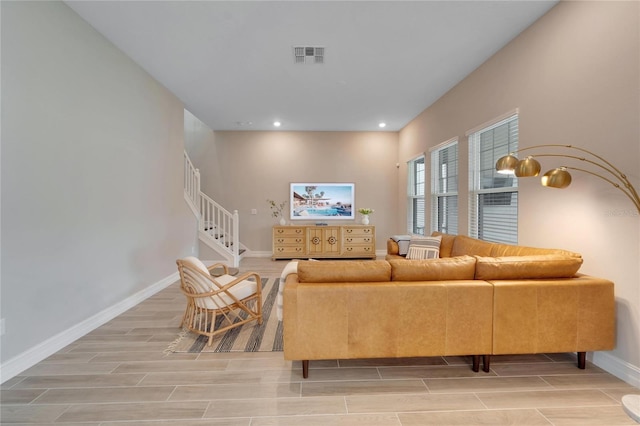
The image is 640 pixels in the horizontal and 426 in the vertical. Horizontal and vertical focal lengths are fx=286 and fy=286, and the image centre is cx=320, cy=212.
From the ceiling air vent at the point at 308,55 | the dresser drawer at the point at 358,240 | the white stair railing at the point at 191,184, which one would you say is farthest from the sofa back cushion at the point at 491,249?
the white stair railing at the point at 191,184

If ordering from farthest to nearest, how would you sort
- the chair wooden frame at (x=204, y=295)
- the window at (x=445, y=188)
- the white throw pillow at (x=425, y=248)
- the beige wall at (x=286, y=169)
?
the beige wall at (x=286, y=169)
the window at (x=445, y=188)
the white throw pillow at (x=425, y=248)
the chair wooden frame at (x=204, y=295)

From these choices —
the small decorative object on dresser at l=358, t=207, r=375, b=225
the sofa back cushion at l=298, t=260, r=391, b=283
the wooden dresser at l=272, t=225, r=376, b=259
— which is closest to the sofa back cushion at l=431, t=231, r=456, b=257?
the sofa back cushion at l=298, t=260, r=391, b=283

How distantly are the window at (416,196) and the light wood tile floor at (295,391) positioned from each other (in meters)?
3.84

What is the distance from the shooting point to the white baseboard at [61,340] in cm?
221

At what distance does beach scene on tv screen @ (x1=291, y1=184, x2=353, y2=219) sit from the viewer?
7203 mm

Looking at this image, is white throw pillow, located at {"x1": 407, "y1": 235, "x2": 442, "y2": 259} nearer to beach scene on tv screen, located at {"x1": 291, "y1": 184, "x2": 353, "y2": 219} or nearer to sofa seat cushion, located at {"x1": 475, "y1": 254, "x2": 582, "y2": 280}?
sofa seat cushion, located at {"x1": 475, "y1": 254, "x2": 582, "y2": 280}

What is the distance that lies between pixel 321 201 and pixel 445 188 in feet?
10.1

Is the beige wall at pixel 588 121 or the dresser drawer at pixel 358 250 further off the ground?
the beige wall at pixel 588 121

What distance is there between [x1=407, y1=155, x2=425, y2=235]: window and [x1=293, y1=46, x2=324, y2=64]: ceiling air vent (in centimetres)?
319

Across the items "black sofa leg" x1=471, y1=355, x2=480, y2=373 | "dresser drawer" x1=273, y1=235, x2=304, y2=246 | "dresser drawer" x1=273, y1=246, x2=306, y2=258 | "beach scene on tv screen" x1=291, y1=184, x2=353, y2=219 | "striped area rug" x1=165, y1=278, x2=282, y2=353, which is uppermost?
"beach scene on tv screen" x1=291, y1=184, x2=353, y2=219

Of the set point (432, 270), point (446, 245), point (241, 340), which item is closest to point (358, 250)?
point (446, 245)

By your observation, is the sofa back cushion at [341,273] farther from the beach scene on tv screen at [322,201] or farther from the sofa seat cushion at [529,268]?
the beach scene on tv screen at [322,201]

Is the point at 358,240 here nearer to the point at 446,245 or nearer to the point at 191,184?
the point at 446,245

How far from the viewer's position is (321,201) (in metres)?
7.23
